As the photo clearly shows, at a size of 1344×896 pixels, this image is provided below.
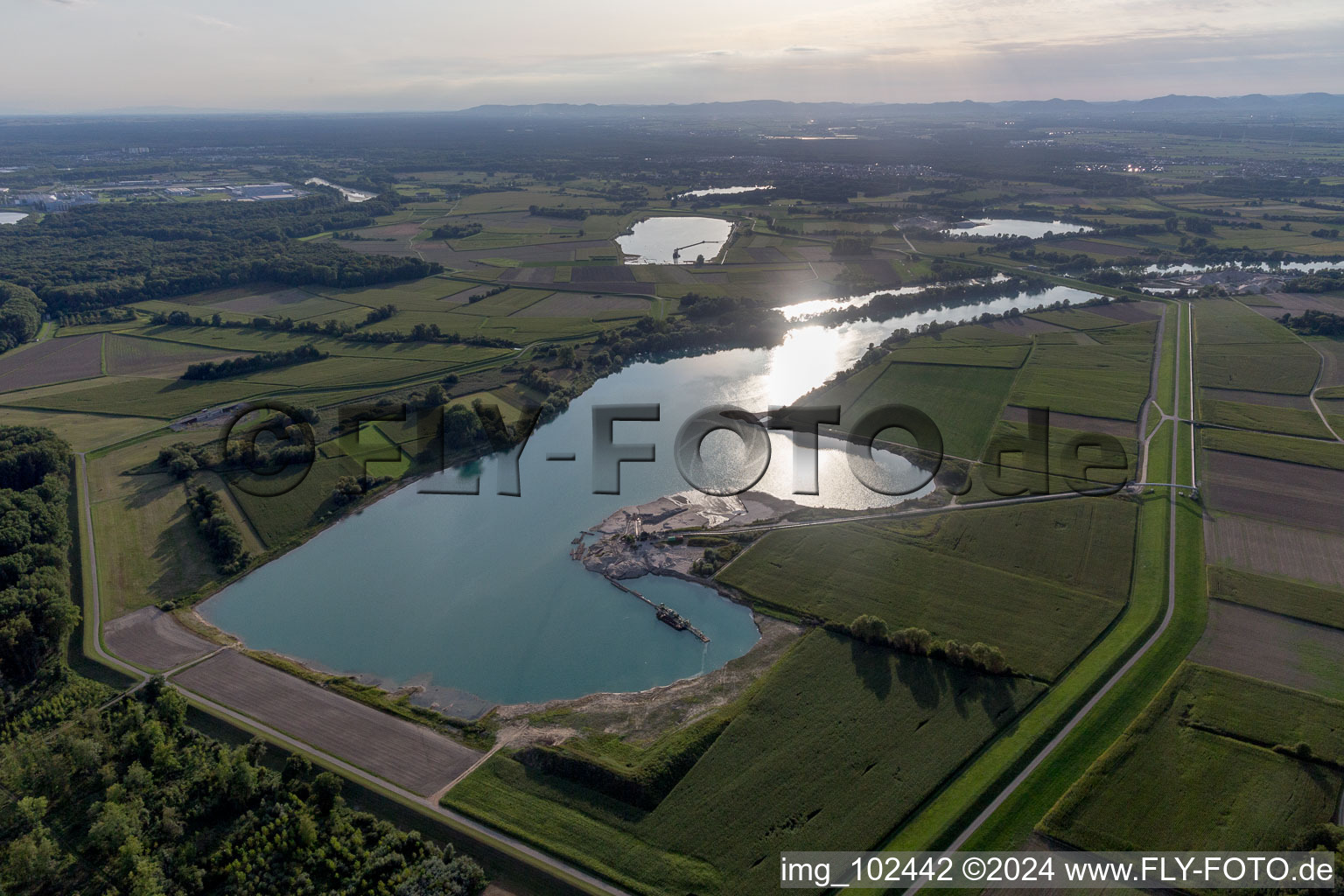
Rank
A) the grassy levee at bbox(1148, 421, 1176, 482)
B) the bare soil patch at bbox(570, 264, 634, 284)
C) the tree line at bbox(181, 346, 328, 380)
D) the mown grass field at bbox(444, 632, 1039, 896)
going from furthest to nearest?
1. the bare soil patch at bbox(570, 264, 634, 284)
2. the tree line at bbox(181, 346, 328, 380)
3. the grassy levee at bbox(1148, 421, 1176, 482)
4. the mown grass field at bbox(444, 632, 1039, 896)

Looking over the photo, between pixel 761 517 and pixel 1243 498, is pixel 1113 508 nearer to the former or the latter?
pixel 1243 498

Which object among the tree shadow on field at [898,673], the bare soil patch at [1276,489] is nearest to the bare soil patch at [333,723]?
the tree shadow on field at [898,673]

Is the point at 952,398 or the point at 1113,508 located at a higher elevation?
the point at 952,398

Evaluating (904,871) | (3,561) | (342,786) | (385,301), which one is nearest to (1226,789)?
(904,871)

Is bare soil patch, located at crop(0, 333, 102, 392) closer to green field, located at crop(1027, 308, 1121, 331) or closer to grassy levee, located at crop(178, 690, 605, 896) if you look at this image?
grassy levee, located at crop(178, 690, 605, 896)

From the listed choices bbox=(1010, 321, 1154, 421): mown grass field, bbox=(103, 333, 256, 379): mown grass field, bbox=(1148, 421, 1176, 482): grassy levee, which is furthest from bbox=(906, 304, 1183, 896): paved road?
bbox=(103, 333, 256, 379): mown grass field
